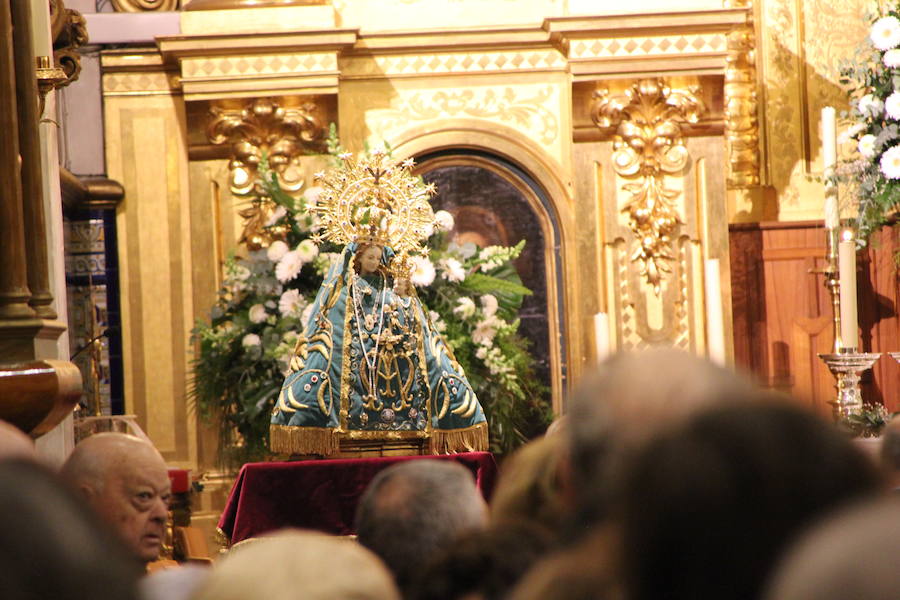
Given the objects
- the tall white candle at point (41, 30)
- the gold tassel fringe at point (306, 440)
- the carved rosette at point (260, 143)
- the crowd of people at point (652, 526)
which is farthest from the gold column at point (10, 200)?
the carved rosette at point (260, 143)

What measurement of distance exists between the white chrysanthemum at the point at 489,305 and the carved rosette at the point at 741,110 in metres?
1.67

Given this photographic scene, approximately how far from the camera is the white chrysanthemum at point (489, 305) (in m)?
5.96

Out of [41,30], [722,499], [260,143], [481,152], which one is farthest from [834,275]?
[722,499]

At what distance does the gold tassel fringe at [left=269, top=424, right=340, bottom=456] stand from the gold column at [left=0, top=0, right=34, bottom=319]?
1.65 meters

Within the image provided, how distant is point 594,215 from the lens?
664 centimetres

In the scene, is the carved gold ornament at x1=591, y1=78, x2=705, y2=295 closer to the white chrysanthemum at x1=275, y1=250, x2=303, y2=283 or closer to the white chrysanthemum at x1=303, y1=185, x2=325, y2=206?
the white chrysanthemum at x1=303, y1=185, x2=325, y2=206

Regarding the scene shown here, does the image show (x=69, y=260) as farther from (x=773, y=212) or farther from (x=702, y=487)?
(x=702, y=487)

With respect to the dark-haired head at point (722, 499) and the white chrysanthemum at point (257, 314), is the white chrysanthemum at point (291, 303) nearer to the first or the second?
the white chrysanthemum at point (257, 314)

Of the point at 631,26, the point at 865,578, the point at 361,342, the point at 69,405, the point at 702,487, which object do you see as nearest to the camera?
the point at 865,578

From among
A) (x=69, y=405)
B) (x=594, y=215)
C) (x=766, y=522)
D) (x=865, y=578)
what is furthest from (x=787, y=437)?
(x=594, y=215)

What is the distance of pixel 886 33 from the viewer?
229 inches

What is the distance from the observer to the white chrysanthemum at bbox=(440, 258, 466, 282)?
5.87 meters

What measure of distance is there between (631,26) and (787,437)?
568cm

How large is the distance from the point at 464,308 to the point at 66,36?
2223 mm
